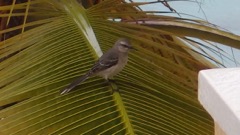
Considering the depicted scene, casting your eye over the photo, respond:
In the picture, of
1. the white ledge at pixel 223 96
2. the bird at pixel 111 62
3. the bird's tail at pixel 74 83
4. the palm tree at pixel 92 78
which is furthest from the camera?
the bird at pixel 111 62

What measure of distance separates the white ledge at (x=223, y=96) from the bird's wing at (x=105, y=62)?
1192 millimetres

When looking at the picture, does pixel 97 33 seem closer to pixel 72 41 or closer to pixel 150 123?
pixel 72 41

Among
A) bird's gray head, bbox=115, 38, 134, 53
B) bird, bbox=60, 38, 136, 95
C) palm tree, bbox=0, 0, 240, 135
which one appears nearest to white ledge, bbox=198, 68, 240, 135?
palm tree, bbox=0, 0, 240, 135

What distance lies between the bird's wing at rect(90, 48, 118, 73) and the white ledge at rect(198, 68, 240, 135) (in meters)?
1.19

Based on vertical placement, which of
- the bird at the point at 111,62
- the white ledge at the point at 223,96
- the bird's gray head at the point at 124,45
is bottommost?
the bird at the point at 111,62

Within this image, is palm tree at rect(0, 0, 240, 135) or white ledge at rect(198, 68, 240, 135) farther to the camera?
palm tree at rect(0, 0, 240, 135)

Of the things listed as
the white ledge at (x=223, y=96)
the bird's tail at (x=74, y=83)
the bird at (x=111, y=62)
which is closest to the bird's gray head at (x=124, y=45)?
the bird at (x=111, y=62)

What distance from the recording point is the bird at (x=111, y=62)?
2.18m

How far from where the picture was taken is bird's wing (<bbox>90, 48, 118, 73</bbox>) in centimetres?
220

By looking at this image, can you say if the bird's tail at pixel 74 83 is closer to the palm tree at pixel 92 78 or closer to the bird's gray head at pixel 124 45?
the palm tree at pixel 92 78

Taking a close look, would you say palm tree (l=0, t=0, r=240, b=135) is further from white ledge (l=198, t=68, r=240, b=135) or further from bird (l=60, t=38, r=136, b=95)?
white ledge (l=198, t=68, r=240, b=135)

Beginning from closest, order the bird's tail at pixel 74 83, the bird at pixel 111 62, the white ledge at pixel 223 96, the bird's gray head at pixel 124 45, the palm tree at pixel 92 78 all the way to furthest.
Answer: the white ledge at pixel 223 96 < the palm tree at pixel 92 78 < the bird's tail at pixel 74 83 < the bird at pixel 111 62 < the bird's gray head at pixel 124 45

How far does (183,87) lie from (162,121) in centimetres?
25

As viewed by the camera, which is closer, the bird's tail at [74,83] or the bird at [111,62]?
the bird's tail at [74,83]
